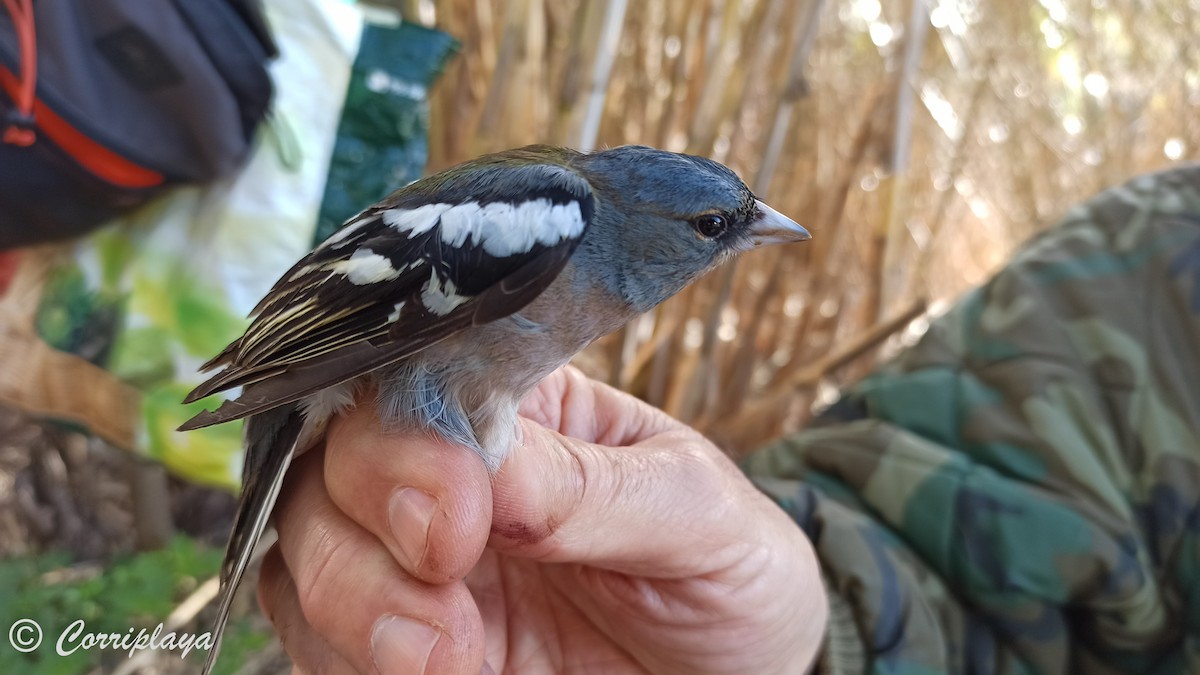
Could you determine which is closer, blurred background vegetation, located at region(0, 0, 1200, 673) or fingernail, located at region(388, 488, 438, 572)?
fingernail, located at region(388, 488, 438, 572)

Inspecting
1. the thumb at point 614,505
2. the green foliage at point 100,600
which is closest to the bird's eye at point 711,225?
the thumb at point 614,505

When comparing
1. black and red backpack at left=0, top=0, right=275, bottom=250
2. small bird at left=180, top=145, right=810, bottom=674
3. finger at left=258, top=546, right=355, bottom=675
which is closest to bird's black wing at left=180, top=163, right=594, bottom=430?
small bird at left=180, top=145, right=810, bottom=674

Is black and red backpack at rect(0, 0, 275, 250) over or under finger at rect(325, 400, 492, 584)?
over

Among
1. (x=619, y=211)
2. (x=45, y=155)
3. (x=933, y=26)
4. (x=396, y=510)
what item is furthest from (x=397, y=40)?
(x=933, y=26)

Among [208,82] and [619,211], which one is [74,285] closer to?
[208,82]

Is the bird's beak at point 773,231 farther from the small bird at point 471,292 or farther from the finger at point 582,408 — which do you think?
the finger at point 582,408

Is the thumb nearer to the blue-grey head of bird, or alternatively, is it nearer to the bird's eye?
the blue-grey head of bird
